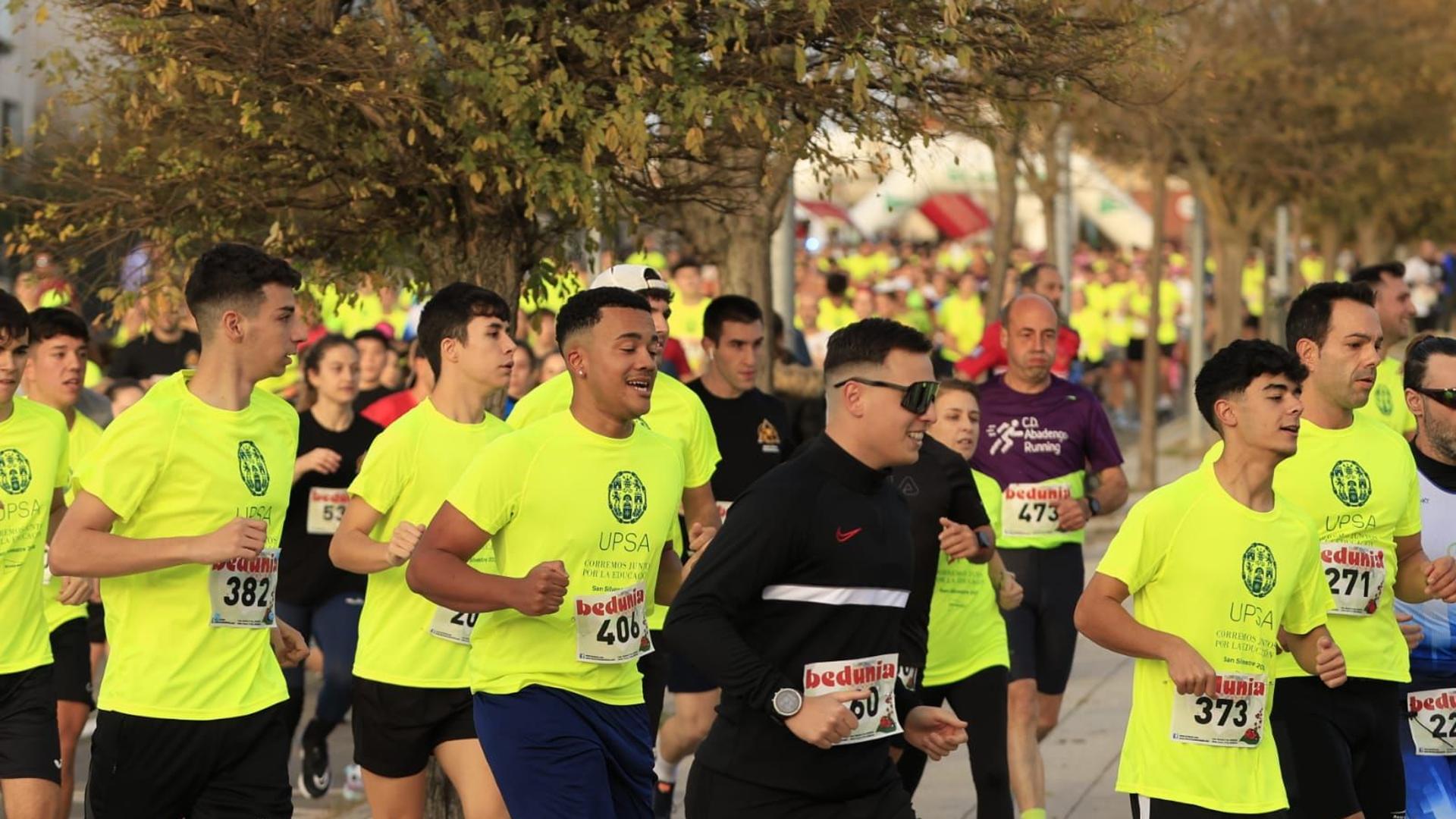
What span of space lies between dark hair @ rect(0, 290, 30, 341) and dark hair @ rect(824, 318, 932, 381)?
2813 mm

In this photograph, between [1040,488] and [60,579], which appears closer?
[60,579]

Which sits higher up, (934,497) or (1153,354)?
(1153,354)

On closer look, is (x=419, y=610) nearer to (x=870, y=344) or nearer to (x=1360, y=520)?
(x=870, y=344)

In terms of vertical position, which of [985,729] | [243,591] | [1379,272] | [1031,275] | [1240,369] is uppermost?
[1031,275]

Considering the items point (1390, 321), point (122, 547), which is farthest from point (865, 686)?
point (1390, 321)

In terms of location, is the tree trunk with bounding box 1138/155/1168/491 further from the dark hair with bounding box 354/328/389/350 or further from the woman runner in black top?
the woman runner in black top

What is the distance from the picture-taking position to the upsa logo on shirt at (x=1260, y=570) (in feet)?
19.4

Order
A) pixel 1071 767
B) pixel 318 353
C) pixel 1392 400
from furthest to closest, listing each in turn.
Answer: pixel 1071 767 < pixel 318 353 < pixel 1392 400

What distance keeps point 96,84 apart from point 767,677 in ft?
13.7

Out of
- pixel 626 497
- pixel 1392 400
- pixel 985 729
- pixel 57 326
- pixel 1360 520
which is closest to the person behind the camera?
pixel 626 497

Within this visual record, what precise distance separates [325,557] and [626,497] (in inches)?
156

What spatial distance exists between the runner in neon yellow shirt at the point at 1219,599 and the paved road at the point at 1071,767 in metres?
3.47

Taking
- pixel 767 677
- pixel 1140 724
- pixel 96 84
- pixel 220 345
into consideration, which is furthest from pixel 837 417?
pixel 96 84

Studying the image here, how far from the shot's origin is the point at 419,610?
7.07 metres
